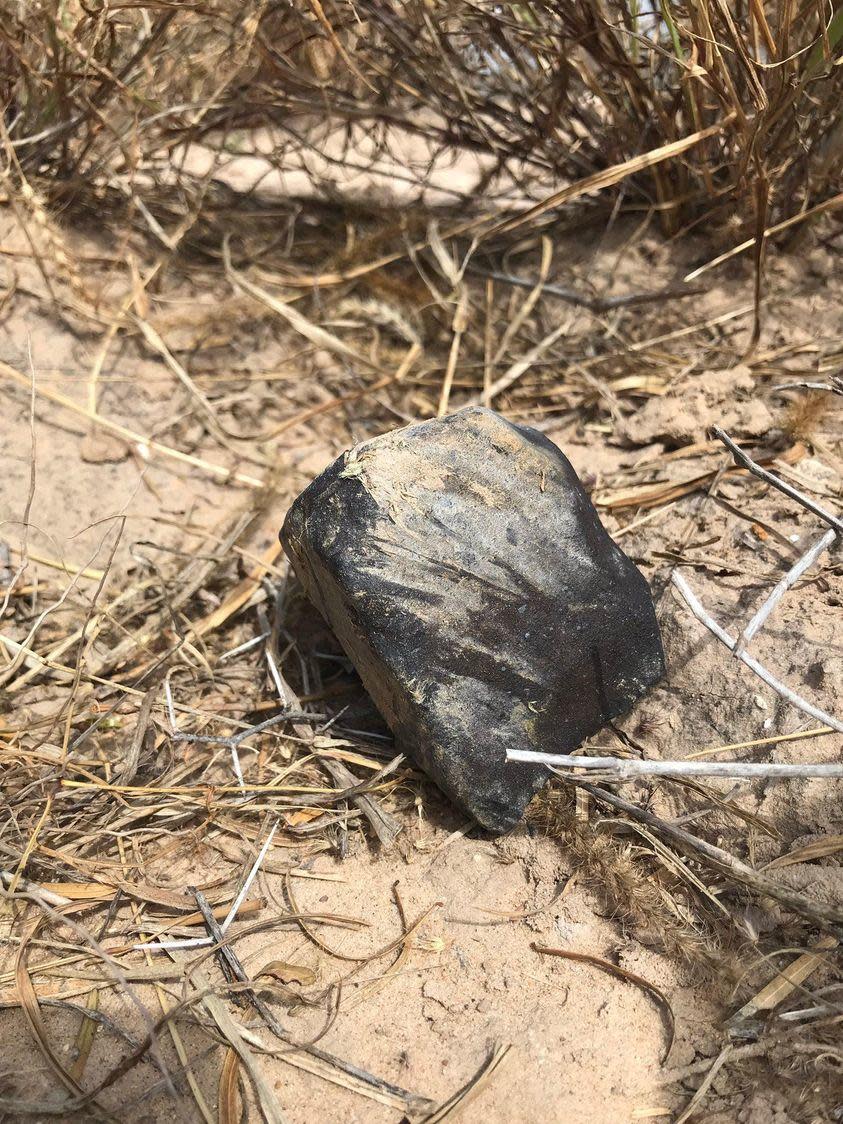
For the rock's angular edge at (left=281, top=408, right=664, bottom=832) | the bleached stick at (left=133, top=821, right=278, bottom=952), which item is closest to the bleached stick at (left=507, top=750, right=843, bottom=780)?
the rock's angular edge at (left=281, top=408, right=664, bottom=832)

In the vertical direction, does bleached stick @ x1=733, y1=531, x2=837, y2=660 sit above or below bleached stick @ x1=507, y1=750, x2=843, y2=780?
above

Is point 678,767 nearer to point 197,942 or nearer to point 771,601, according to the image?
point 771,601

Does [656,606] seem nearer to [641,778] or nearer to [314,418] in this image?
[641,778]

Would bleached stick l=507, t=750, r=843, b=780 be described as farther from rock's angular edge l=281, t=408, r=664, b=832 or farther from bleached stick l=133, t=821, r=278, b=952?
bleached stick l=133, t=821, r=278, b=952

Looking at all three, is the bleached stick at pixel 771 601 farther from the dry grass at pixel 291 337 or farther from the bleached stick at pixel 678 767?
the dry grass at pixel 291 337

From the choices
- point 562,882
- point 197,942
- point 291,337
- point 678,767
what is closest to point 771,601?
point 678,767
